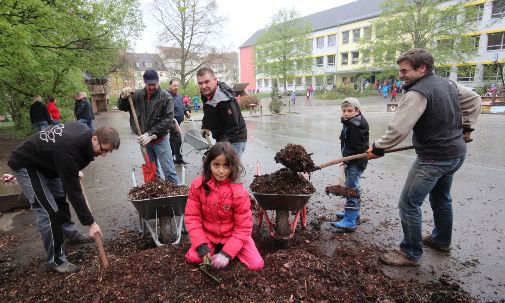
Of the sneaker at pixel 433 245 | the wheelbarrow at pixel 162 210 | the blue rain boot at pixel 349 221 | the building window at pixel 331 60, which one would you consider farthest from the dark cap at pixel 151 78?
the building window at pixel 331 60

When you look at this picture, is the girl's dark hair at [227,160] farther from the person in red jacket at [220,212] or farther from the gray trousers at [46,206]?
the gray trousers at [46,206]

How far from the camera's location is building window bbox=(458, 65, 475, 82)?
26962mm

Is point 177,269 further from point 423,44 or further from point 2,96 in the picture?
point 423,44

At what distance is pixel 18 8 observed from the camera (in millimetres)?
6918

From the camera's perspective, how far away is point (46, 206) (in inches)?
114

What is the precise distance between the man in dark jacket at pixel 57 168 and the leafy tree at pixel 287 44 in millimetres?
36232

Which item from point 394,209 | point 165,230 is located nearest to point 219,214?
point 165,230

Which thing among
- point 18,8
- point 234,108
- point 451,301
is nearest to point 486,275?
point 451,301

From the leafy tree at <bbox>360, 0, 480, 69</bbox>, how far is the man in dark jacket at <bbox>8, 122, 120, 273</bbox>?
27.1m

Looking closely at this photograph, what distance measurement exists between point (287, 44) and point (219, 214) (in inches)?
1464

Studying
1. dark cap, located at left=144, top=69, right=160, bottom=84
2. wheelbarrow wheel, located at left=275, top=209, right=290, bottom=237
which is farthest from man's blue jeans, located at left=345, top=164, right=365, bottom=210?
dark cap, located at left=144, top=69, right=160, bottom=84

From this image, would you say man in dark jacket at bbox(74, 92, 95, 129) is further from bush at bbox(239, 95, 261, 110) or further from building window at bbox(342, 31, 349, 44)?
building window at bbox(342, 31, 349, 44)

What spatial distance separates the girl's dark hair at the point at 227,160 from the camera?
2485 mm

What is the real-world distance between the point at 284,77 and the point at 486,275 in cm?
3666
